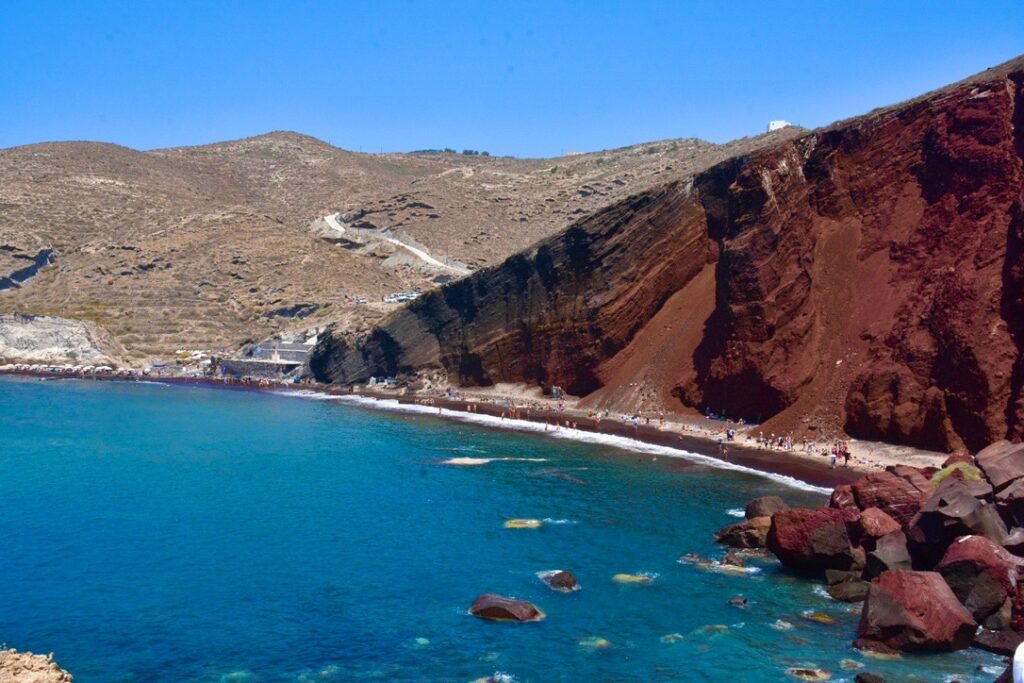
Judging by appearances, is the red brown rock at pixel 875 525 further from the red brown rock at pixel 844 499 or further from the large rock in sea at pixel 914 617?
the large rock in sea at pixel 914 617

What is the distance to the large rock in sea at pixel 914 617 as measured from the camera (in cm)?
2028

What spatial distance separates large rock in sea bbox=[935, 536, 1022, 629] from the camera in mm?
21531

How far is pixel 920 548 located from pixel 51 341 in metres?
107

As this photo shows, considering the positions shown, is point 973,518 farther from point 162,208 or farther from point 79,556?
point 162,208

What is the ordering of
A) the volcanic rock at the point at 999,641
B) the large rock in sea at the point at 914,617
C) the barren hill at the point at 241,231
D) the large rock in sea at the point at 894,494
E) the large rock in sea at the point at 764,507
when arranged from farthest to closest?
the barren hill at the point at 241,231 < the large rock in sea at the point at 764,507 < the large rock in sea at the point at 894,494 < the large rock in sea at the point at 914,617 < the volcanic rock at the point at 999,641

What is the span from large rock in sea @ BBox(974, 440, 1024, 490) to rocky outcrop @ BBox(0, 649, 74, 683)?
24765 mm

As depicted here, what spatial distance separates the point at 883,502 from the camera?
2777 centimetres

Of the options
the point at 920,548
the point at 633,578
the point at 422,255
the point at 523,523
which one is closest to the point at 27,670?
the point at 633,578

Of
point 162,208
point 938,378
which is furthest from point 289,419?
point 162,208

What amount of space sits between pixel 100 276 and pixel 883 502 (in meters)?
117

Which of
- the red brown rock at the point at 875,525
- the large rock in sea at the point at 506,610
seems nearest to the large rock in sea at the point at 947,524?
the red brown rock at the point at 875,525

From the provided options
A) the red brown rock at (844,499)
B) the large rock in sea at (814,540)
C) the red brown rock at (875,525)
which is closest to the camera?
the large rock in sea at (814,540)

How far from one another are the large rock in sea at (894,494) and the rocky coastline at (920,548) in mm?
31

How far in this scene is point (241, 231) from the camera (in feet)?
449
